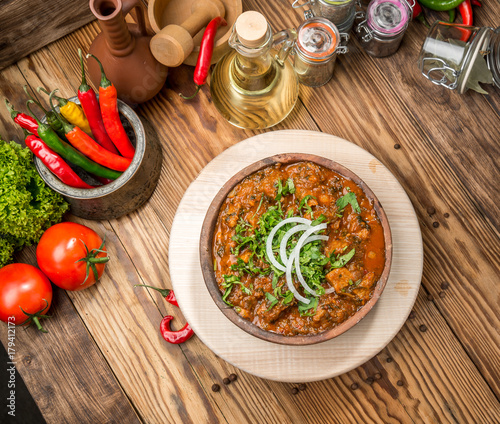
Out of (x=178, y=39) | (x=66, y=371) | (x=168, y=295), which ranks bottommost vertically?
(x=66, y=371)

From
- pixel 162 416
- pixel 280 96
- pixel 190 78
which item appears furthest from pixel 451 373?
pixel 190 78

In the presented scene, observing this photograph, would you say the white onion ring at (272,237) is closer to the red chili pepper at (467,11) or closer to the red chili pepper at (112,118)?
the red chili pepper at (112,118)

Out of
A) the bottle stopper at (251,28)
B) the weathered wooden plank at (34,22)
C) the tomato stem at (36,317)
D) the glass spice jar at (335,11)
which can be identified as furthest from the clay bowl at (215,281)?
the weathered wooden plank at (34,22)

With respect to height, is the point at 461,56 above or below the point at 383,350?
above

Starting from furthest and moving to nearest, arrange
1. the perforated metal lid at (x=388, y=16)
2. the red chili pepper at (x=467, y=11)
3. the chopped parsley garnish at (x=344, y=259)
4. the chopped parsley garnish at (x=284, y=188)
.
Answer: the red chili pepper at (x=467, y=11), the perforated metal lid at (x=388, y=16), the chopped parsley garnish at (x=284, y=188), the chopped parsley garnish at (x=344, y=259)

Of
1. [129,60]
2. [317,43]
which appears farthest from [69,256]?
[317,43]

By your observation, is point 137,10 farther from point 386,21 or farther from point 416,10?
point 416,10

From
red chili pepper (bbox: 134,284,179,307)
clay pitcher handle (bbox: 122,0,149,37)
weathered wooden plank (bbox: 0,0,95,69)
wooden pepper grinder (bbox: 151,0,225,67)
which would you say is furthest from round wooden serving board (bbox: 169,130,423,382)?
weathered wooden plank (bbox: 0,0,95,69)

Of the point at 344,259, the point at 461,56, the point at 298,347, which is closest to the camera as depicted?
the point at 344,259
